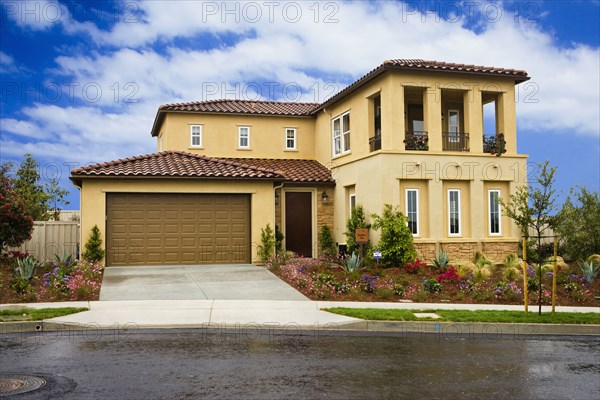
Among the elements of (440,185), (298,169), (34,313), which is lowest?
(34,313)

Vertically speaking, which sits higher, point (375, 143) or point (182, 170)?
point (375, 143)

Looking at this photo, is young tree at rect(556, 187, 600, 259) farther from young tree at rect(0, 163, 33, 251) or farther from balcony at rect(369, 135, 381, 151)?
young tree at rect(0, 163, 33, 251)

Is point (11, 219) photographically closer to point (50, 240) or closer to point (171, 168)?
point (50, 240)

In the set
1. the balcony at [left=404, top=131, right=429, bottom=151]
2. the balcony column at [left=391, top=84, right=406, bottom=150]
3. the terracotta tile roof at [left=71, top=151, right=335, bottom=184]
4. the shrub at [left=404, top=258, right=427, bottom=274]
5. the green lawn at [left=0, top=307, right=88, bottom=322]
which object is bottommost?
the green lawn at [left=0, top=307, right=88, bottom=322]

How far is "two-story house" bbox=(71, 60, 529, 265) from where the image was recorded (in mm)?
21031

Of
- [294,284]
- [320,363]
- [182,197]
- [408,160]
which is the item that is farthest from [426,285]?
[182,197]

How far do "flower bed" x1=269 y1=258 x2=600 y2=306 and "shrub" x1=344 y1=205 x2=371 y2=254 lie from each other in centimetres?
336

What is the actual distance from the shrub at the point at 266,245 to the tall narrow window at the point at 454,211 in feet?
21.6

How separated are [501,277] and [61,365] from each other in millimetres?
14071

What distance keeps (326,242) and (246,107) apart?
8709 mm

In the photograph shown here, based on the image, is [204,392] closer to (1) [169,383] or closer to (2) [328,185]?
(1) [169,383]

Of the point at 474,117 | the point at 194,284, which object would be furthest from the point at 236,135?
the point at 194,284

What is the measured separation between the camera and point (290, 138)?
96.8ft

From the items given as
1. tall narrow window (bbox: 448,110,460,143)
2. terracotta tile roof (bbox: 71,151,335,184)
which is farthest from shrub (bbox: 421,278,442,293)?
tall narrow window (bbox: 448,110,460,143)
